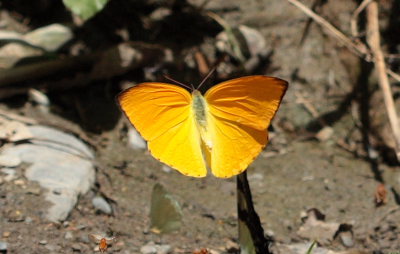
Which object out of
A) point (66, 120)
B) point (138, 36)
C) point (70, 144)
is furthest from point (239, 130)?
point (138, 36)

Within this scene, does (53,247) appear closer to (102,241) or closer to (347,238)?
(102,241)

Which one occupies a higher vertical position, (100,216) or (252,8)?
(252,8)

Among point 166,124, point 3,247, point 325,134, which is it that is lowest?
point 3,247

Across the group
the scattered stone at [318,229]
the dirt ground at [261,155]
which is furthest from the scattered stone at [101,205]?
the scattered stone at [318,229]

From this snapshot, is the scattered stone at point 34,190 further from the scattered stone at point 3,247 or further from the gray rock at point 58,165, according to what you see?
the scattered stone at point 3,247

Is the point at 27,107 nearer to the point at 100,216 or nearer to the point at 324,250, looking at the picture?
the point at 100,216

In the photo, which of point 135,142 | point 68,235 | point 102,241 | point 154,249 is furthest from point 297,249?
point 135,142

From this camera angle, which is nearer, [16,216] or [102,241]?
[102,241]
